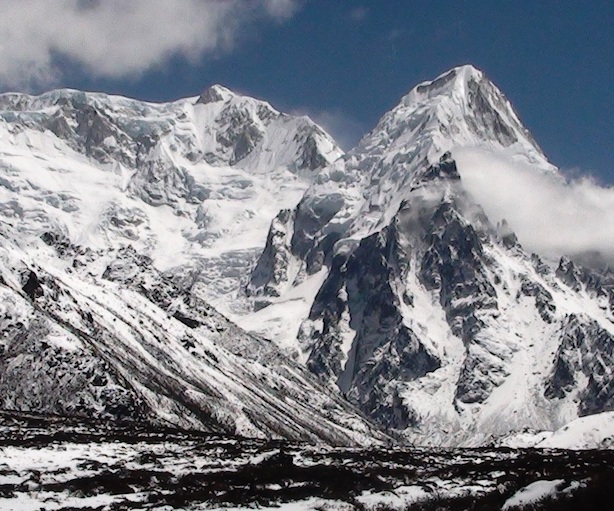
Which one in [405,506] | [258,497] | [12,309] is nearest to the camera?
[405,506]

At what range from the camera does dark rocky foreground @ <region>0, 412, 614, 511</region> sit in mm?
45750

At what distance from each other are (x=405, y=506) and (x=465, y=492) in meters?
5.19

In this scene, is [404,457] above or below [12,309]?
below

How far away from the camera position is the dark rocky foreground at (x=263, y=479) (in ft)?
150

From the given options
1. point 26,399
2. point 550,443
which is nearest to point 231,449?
point 26,399

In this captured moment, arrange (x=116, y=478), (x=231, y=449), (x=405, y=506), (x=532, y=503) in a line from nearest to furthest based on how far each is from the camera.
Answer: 1. (x=532, y=503)
2. (x=405, y=506)
3. (x=116, y=478)
4. (x=231, y=449)

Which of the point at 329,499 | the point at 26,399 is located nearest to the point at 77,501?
the point at 329,499

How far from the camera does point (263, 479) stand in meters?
58.3

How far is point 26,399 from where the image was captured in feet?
534

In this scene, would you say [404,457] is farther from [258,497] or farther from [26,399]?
[26,399]

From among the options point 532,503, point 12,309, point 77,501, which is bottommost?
point 77,501

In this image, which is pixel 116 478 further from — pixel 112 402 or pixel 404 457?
pixel 112 402

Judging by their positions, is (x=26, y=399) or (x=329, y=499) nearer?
(x=329, y=499)

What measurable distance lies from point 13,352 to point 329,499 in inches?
5155
